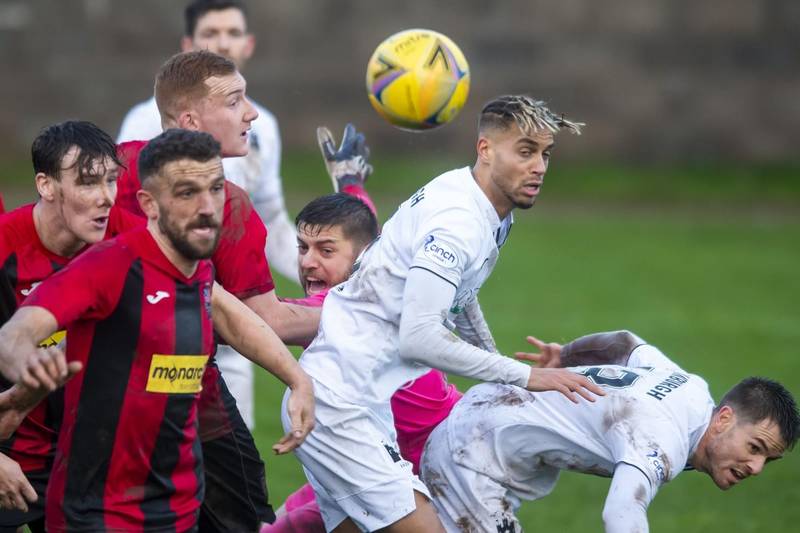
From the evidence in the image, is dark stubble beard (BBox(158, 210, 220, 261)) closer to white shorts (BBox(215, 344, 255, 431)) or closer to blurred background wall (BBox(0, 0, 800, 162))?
white shorts (BBox(215, 344, 255, 431))

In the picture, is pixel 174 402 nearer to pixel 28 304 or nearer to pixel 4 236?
pixel 28 304

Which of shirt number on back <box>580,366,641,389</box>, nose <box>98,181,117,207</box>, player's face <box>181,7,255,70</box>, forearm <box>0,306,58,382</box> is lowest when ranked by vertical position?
shirt number on back <box>580,366,641,389</box>

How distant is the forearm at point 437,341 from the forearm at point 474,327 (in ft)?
3.27

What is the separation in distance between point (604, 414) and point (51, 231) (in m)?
2.28

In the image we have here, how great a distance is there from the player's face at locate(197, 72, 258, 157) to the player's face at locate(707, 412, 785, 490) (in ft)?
7.60

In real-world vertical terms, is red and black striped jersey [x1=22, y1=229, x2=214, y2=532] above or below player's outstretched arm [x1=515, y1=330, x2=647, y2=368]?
above

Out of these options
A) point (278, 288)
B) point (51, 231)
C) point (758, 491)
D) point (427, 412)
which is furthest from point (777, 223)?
point (51, 231)

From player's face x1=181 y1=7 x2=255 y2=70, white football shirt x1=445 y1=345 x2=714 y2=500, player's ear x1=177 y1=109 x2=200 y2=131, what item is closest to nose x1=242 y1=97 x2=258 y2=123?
player's ear x1=177 y1=109 x2=200 y2=131

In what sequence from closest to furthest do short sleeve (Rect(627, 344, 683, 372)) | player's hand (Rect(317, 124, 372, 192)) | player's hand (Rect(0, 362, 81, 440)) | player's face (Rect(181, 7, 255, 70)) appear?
player's hand (Rect(0, 362, 81, 440)) < short sleeve (Rect(627, 344, 683, 372)) < player's hand (Rect(317, 124, 372, 192)) < player's face (Rect(181, 7, 255, 70))

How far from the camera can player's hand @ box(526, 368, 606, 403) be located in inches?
191

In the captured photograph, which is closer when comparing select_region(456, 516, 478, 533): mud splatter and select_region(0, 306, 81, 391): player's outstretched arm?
select_region(0, 306, 81, 391): player's outstretched arm

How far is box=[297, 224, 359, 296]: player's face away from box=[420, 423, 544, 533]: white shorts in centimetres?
87

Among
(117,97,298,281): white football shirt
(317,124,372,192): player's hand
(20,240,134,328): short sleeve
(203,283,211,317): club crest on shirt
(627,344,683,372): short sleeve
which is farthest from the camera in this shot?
(117,97,298,281): white football shirt

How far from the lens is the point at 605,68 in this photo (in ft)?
79.9
